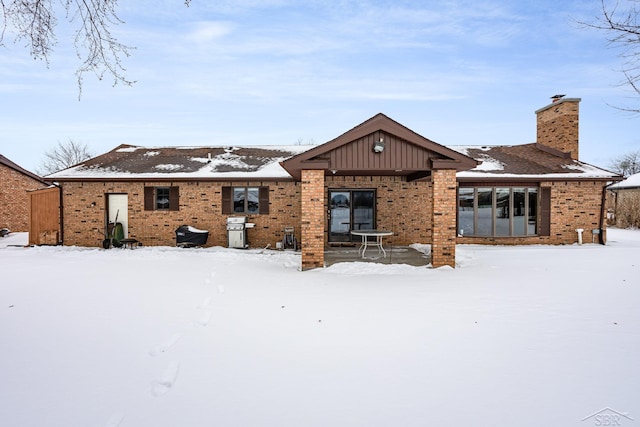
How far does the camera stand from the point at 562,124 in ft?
52.5

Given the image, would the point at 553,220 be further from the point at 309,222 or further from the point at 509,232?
the point at 309,222

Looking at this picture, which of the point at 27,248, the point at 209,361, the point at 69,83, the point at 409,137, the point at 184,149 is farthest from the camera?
the point at 184,149

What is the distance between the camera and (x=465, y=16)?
→ 10211mm

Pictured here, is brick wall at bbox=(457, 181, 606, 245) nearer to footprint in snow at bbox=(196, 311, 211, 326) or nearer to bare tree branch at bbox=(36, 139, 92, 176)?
footprint in snow at bbox=(196, 311, 211, 326)

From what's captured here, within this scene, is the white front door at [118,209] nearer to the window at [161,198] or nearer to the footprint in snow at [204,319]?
the window at [161,198]

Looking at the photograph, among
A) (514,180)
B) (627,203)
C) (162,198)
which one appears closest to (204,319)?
(162,198)

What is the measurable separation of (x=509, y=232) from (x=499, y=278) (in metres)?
7.36

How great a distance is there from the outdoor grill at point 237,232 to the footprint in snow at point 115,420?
10531 millimetres

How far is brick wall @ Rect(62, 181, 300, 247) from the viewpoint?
13648 millimetres

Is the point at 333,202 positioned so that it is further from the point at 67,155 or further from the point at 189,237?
the point at 67,155

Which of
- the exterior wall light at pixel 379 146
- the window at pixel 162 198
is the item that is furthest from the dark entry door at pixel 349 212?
the window at pixel 162 198

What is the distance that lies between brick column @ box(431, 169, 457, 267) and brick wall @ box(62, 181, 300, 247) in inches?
236

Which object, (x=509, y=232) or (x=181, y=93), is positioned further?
(x=181, y=93)

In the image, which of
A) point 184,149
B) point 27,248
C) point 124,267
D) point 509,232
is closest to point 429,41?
point 509,232
